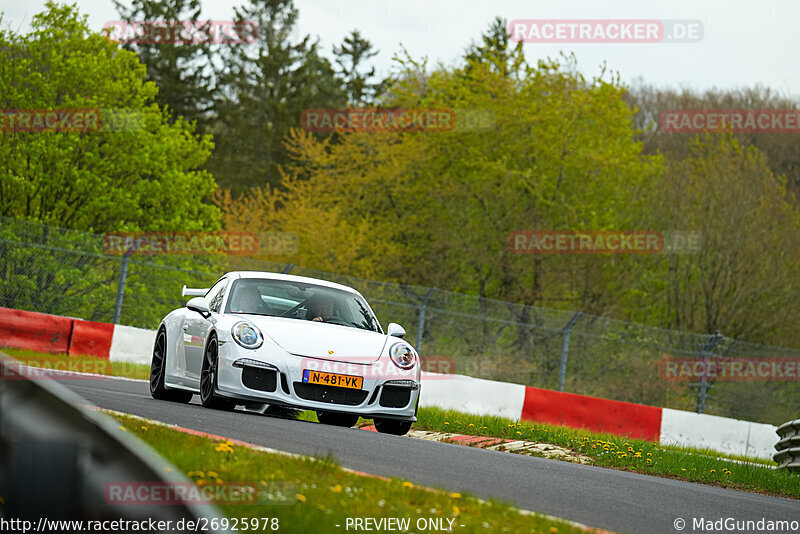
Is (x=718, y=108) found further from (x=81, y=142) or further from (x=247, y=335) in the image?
(x=247, y=335)

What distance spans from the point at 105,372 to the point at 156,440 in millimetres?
10539

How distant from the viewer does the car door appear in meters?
10.5

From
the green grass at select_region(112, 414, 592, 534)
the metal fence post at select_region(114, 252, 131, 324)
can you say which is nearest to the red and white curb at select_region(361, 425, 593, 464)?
the green grass at select_region(112, 414, 592, 534)

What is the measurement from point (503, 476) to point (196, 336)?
13.8 ft

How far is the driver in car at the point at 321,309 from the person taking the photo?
11.0 metres

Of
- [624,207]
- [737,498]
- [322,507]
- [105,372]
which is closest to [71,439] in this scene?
[322,507]

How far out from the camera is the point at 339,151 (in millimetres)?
39312

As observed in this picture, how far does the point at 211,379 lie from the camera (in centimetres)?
1002

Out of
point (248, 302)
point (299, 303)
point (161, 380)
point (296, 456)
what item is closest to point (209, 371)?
point (248, 302)

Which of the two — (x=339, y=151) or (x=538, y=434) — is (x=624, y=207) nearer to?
(x=339, y=151)

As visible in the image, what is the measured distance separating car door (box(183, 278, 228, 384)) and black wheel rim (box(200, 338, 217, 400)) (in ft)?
0.50

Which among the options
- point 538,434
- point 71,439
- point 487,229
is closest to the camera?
point 71,439

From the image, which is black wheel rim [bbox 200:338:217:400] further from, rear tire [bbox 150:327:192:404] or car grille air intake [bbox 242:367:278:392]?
rear tire [bbox 150:327:192:404]

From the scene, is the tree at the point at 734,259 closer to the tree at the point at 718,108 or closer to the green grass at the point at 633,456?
the tree at the point at 718,108
